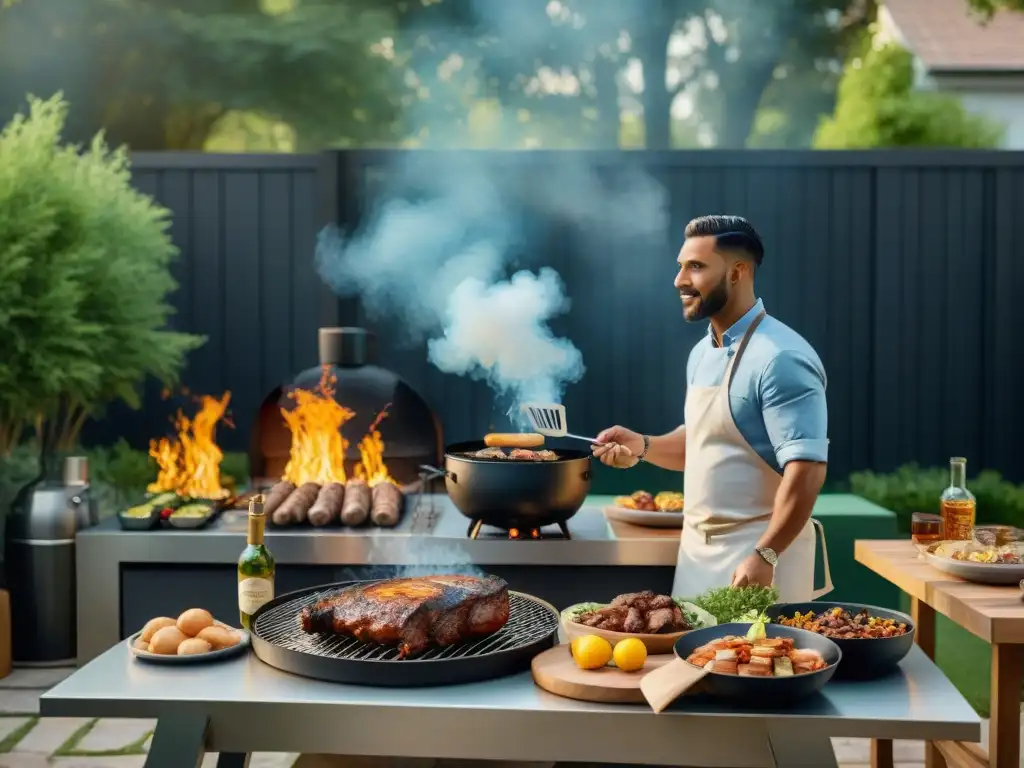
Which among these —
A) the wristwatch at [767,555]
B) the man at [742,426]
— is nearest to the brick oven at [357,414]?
the man at [742,426]

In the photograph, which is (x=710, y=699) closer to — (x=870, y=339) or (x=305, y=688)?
(x=305, y=688)

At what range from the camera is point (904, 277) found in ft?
23.4

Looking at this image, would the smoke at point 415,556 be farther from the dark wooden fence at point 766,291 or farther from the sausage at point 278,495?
the dark wooden fence at point 766,291

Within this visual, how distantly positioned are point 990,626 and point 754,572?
1.98 ft

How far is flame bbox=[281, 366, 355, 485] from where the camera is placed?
5.53 metres

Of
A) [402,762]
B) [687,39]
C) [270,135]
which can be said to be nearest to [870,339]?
[402,762]

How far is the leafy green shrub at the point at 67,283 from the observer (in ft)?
17.7

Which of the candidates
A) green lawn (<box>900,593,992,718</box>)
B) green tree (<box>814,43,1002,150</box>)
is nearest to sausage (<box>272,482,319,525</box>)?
green lawn (<box>900,593,992,718</box>)

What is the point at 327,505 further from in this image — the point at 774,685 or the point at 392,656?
the point at 774,685

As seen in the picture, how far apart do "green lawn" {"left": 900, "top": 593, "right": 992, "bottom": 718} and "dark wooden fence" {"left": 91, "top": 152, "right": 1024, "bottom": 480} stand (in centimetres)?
157

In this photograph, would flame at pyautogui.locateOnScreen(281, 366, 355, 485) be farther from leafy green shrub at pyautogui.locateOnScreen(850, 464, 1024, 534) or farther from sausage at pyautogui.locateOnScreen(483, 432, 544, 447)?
leafy green shrub at pyautogui.locateOnScreen(850, 464, 1024, 534)

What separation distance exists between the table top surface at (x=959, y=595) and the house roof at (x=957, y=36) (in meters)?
12.9

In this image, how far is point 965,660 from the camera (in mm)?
5320

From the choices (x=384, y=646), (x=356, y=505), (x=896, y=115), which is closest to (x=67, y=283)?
(x=356, y=505)
